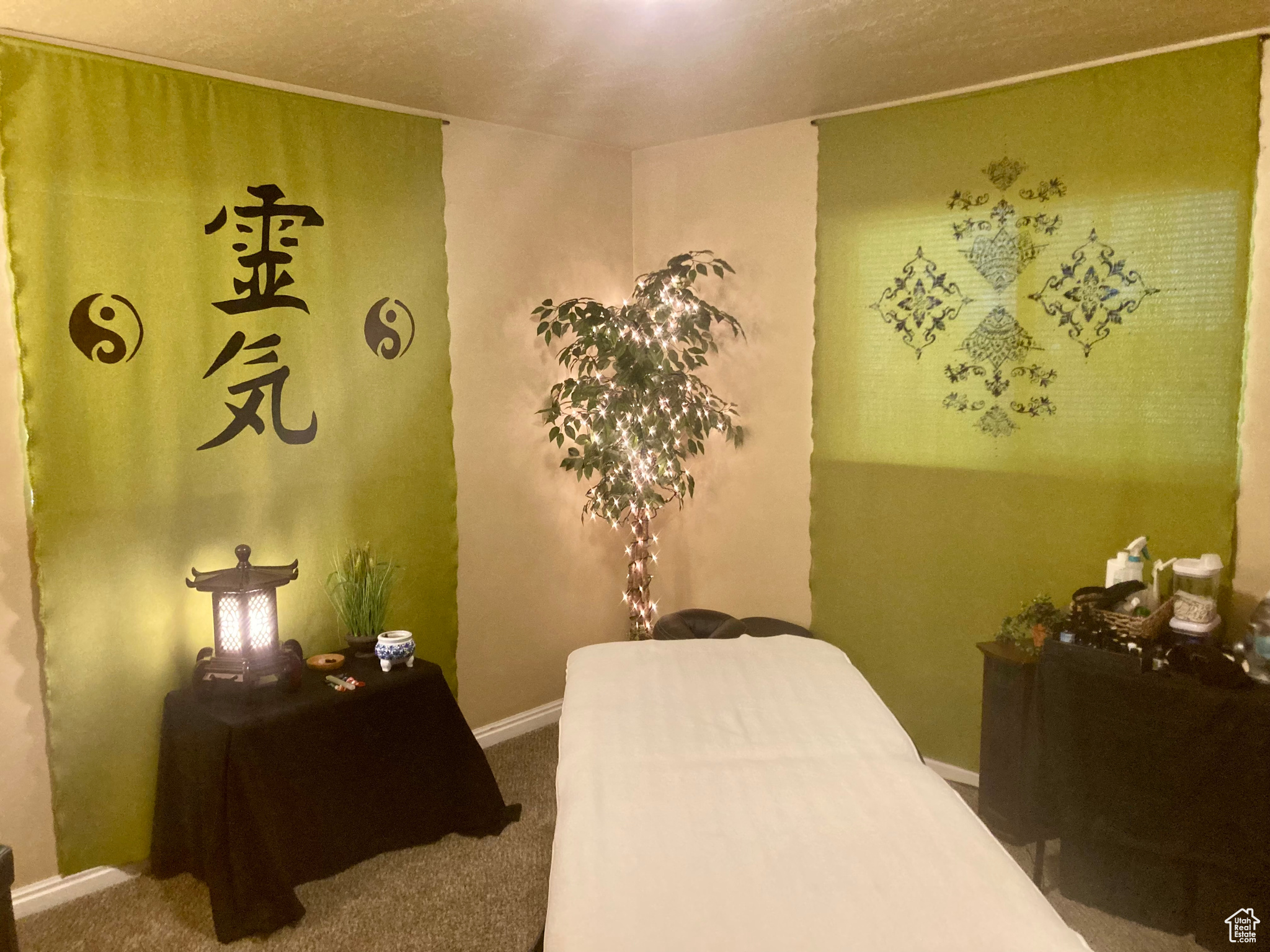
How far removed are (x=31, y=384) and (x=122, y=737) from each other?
1.07 metres

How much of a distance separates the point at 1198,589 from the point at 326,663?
2.67 metres

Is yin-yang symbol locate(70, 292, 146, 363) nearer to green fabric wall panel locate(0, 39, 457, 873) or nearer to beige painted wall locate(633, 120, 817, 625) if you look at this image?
green fabric wall panel locate(0, 39, 457, 873)

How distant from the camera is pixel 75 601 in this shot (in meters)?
2.54

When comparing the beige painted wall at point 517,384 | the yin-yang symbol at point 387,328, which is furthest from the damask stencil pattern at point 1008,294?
the yin-yang symbol at point 387,328

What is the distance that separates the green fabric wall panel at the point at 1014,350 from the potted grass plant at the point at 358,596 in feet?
5.51

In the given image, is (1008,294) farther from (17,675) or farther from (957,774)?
(17,675)

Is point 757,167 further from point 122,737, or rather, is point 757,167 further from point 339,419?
point 122,737

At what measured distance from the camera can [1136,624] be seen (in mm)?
2396

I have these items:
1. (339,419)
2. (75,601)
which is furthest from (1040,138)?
Result: (75,601)

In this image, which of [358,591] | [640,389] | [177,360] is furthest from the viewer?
[640,389]

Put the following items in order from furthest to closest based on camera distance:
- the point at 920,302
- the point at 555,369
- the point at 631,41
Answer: the point at 555,369 < the point at 920,302 < the point at 631,41

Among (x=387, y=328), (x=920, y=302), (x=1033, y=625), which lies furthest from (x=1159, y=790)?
(x=387, y=328)

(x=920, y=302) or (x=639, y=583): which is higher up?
(x=920, y=302)

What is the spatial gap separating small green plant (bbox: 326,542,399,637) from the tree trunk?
1149 mm
